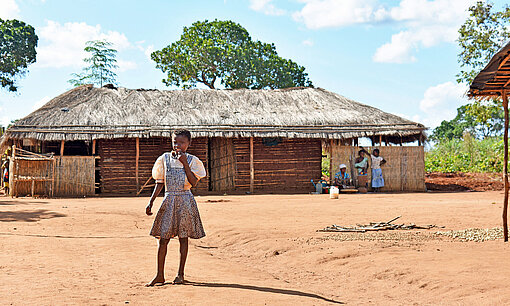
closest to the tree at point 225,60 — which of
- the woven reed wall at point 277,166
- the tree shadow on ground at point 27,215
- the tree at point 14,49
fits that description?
the tree at point 14,49

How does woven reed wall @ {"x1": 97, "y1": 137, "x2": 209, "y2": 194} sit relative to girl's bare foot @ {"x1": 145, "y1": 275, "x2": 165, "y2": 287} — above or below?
above

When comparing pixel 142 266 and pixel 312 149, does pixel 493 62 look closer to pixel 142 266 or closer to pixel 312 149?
pixel 142 266

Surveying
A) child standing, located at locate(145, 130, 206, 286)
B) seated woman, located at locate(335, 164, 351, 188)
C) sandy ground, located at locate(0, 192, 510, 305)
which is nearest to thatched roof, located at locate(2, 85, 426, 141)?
seated woman, located at locate(335, 164, 351, 188)

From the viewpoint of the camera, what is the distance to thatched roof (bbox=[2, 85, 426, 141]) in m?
18.0

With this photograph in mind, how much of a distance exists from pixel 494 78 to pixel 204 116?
1333 cm

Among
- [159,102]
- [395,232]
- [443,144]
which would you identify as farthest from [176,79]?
[395,232]

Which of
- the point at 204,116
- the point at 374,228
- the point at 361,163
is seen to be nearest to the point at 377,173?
the point at 361,163

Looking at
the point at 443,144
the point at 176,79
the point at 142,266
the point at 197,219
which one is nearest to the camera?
the point at 197,219

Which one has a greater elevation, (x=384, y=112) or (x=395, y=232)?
(x=384, y=112)

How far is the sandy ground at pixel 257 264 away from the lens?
4520 millimetres

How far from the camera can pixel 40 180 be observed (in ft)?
55.1

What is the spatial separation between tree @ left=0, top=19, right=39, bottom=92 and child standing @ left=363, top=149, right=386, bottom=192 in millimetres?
22530

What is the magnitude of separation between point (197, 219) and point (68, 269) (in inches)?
64.2

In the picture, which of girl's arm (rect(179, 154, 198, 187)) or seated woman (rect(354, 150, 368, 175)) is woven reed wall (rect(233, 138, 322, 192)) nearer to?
seated woman (rect(354, 150, 368, 175))
